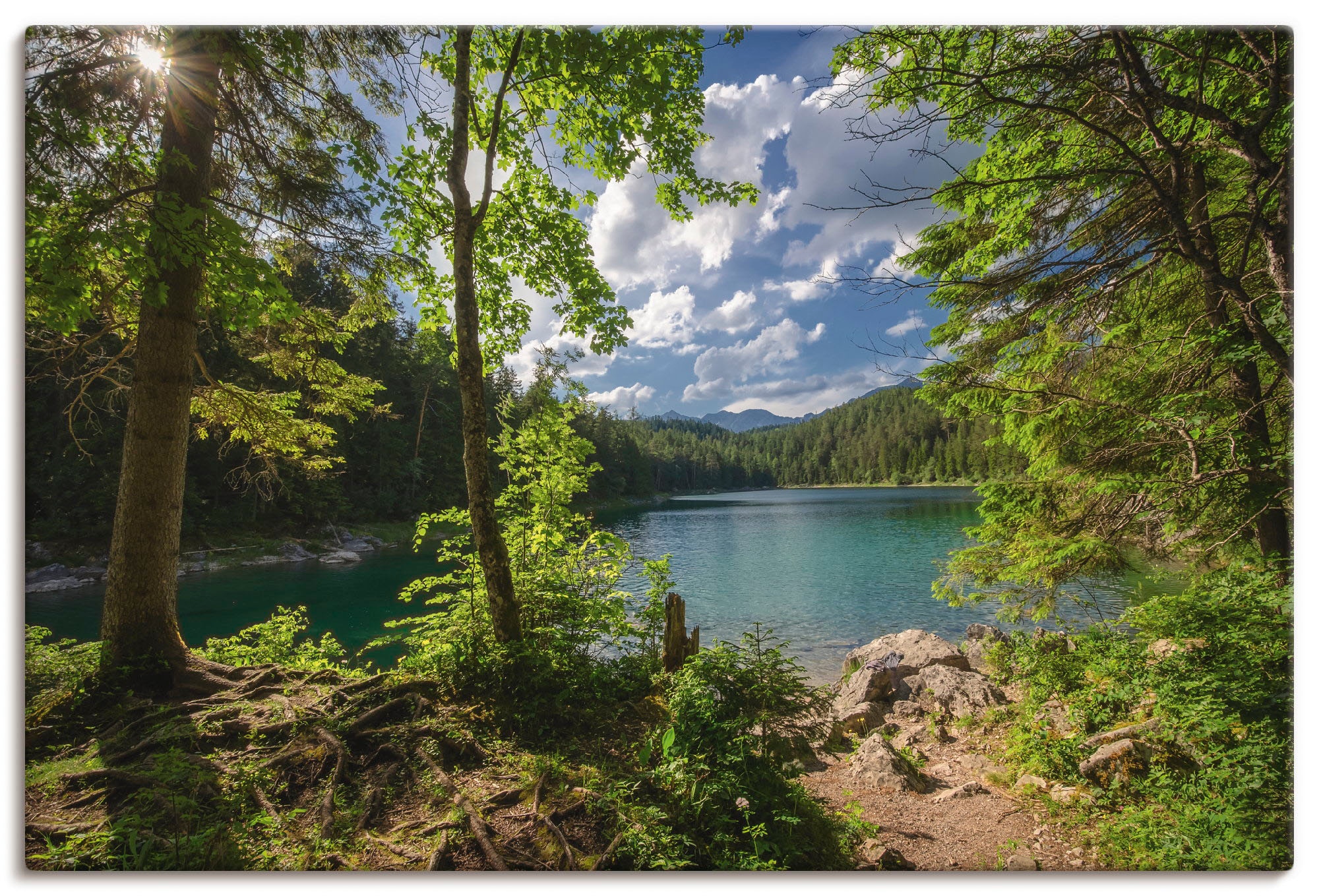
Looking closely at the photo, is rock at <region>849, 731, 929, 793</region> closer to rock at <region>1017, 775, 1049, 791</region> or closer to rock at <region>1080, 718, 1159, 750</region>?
rock at <region>1017, 775, 1049, 791</region>

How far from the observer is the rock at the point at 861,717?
20.2ft

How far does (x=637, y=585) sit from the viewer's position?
509 inches

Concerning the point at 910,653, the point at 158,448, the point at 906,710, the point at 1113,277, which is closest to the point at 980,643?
the point at 910,653

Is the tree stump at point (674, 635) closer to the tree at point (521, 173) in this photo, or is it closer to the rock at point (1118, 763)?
the tree at point (521, 173)

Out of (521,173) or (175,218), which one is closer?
(175,218)

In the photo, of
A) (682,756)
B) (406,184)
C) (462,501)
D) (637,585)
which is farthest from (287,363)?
(462,501)

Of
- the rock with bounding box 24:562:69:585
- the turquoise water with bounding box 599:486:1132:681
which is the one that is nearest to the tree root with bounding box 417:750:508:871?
the turquoise water with bounding box 599:486:1132:681

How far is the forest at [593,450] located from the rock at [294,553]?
16.6 m

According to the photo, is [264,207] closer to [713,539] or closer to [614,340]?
[614,340]

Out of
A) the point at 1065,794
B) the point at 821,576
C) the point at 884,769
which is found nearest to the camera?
the point at 1065,794

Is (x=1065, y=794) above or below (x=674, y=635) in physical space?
below

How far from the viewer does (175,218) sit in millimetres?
2520

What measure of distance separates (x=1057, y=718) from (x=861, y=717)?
245 cm

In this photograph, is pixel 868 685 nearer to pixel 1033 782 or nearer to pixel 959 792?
pixel 959 792
